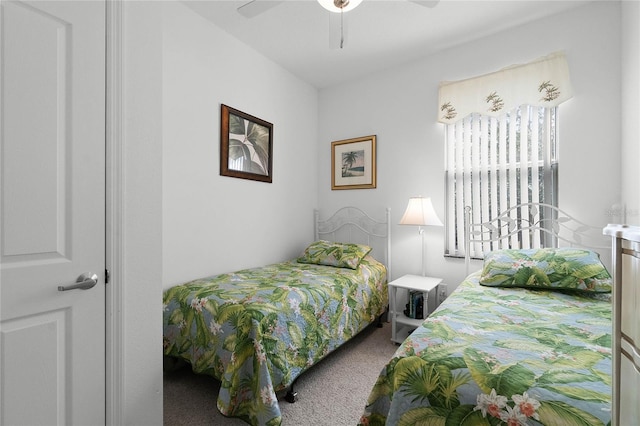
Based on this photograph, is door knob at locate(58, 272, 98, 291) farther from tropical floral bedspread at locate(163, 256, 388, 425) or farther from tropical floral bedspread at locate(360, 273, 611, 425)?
tropical floral bedspread at locate(360, 273, 611, 425)

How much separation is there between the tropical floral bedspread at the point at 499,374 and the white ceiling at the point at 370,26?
6.40 ft

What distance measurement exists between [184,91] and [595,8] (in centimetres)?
336

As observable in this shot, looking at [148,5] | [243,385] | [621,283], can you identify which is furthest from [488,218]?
[148,5]

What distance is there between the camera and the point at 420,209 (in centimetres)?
288

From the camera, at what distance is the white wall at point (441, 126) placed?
2355 mm

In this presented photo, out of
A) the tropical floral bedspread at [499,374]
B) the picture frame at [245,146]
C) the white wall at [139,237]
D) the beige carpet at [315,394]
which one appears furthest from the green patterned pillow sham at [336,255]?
the white wall at [139,237]

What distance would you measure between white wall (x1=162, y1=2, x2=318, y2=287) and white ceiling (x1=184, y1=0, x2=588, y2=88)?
0.74 feet

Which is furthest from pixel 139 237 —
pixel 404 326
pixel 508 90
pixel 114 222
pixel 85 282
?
pixel 508 90

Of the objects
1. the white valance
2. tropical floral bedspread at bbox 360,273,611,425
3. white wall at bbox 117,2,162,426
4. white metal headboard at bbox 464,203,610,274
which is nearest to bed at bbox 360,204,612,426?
tropical floral bedspread at bbox 360,273,611,425

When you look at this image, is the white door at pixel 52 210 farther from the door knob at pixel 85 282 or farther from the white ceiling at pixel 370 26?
the white ceiling at pixel 370 26

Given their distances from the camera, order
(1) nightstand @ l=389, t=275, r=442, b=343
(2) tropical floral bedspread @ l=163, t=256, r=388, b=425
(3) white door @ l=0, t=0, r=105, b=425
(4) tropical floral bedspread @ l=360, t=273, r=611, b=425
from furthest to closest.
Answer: (1) nightstand @ l=389, t=275, r=442, b=343 → (2) tropical floral bedspread @ l=163, t=256, r=388, b=425 → (3) white door @ l=0, t=0, r=105, b=425 → (4) tropical floral bedspread @ l=360, t=273, r=611, b=425

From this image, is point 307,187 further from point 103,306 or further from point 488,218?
point 103,306

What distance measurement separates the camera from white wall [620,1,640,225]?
1.97 metres

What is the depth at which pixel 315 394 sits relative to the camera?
2.03 m
